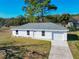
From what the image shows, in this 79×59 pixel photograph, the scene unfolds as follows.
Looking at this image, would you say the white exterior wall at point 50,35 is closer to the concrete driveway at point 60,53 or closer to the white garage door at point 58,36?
the white garage door at point 58,36

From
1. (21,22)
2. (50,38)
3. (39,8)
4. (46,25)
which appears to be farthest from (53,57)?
(21,22)

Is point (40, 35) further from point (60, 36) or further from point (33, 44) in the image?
point (33, 44)

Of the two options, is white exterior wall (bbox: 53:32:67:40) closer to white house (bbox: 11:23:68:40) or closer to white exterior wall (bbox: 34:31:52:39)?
white house (bbox: 11:23:68:40)

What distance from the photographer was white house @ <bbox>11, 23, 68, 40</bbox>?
3778 cm

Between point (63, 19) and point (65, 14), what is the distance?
225cm

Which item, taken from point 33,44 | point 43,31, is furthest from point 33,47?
point 43,31

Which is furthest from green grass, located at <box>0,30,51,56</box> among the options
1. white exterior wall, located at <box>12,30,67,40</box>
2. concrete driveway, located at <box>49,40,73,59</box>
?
white exterior wall, located at <box>12,30,67,40</box>

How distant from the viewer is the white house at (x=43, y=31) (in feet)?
124

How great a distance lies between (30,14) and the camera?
2436 inches

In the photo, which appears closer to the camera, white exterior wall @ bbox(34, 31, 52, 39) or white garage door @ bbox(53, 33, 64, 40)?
white garage door @ bbox(53, 33, 64, 40)

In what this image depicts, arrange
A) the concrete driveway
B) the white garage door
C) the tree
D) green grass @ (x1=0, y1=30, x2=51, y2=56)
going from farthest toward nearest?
the tree < the white garage door < green grass @ (x1=0, y1=30, x2=51, y2=56) < the concrete driveway

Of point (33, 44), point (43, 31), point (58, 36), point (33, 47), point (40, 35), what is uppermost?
point (43, 31)

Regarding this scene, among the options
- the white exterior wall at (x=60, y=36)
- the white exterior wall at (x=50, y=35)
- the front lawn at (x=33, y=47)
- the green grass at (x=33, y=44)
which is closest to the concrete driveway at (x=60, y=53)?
the front lawn at (x=33, y=47)

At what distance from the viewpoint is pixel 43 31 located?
39031 millimetres
